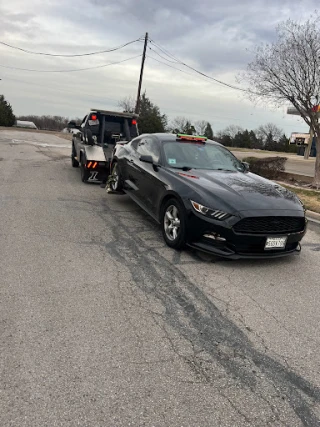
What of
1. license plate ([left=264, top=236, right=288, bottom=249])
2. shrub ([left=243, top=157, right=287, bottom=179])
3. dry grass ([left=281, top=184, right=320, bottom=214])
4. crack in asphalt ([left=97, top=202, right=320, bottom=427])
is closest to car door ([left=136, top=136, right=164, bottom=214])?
crack in asphalt ([left=97, top=202, right=320, bottom=427])

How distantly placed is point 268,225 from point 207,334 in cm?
194

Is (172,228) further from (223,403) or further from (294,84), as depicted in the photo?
(294,84)

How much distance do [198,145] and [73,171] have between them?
5.85 m

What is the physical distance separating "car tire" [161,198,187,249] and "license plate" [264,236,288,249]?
3.40 ft

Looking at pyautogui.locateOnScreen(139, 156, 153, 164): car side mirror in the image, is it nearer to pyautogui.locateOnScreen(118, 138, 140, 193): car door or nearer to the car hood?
pyautogui.locateOnScreen(118, 138, 140, 193): car door

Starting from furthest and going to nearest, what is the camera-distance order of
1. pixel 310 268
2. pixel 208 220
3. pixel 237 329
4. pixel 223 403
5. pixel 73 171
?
pixel 73 171, pixel 310 268, pixel 208 220, pixel 237 329, pixel 223 403

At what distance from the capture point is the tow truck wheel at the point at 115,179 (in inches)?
299

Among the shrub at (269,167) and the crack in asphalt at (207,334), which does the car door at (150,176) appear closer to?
the crack in asphalt at (207,334)

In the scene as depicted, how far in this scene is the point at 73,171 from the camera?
1138 cm

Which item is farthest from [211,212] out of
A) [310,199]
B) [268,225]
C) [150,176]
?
[310,199]

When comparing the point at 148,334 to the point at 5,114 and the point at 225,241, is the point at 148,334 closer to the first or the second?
the point at 225,241

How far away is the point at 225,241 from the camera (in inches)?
176

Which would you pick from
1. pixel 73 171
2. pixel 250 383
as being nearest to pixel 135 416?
pixel 250 383

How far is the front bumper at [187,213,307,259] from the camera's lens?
4.43 meters
